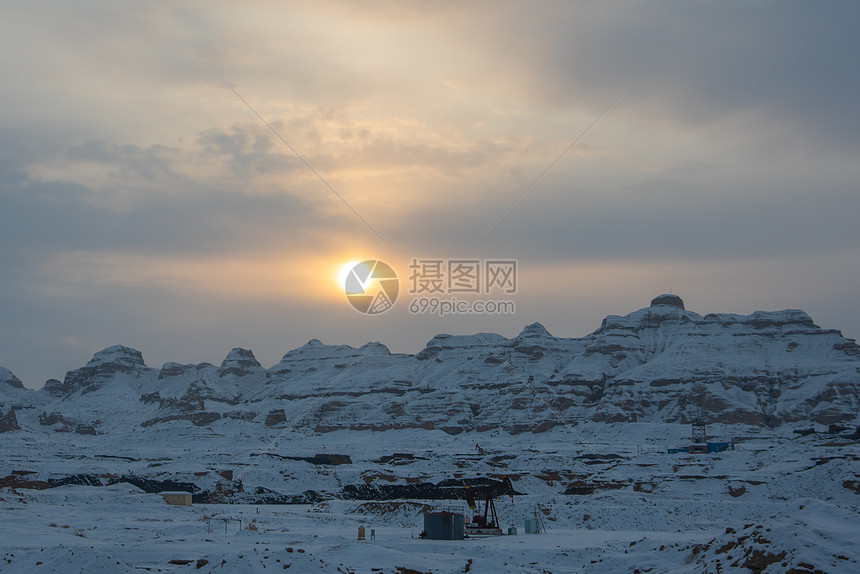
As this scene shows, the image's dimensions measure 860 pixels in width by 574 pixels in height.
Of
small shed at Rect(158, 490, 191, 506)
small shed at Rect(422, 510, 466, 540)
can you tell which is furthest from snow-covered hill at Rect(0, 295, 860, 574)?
small shed at Rect(158, 490, 191, 506)

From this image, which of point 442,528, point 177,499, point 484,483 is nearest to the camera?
point 442,528

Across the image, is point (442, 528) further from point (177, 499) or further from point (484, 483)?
point (177, 499)

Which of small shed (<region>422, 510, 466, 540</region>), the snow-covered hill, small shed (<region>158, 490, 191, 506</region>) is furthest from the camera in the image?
small shed (<region>158, 490, 191, 506</region>)

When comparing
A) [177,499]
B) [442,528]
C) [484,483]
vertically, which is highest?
[484,483]

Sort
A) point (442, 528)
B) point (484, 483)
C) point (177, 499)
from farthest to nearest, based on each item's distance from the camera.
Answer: point (484, 483) < point (177, 499) < point (442, 528)

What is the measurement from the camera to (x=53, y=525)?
54750mm

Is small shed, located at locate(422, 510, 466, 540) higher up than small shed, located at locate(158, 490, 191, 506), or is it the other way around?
small shed, located at locate(422, 510, 466, 540)

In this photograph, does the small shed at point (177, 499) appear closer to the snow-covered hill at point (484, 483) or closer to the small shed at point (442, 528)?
the snow-covered hill at point (484, 483)

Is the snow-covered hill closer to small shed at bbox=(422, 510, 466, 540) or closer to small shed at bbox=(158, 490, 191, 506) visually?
small shed at bbox=(422, 510, 466, 540)

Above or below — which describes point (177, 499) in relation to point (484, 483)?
below

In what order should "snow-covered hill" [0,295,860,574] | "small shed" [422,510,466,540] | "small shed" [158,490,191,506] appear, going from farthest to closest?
"small shed" [158,490,191,506]
"small shed" [422,510,466,540]
"snow-covered hill" [0,295,860,574]

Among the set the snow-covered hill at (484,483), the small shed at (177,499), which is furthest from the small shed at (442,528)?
the small shed at (177,499)

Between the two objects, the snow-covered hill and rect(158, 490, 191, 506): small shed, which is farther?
rect(158, 490, 191, 506): small shed

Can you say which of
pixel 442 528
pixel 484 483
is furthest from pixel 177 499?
pixel 442 528
